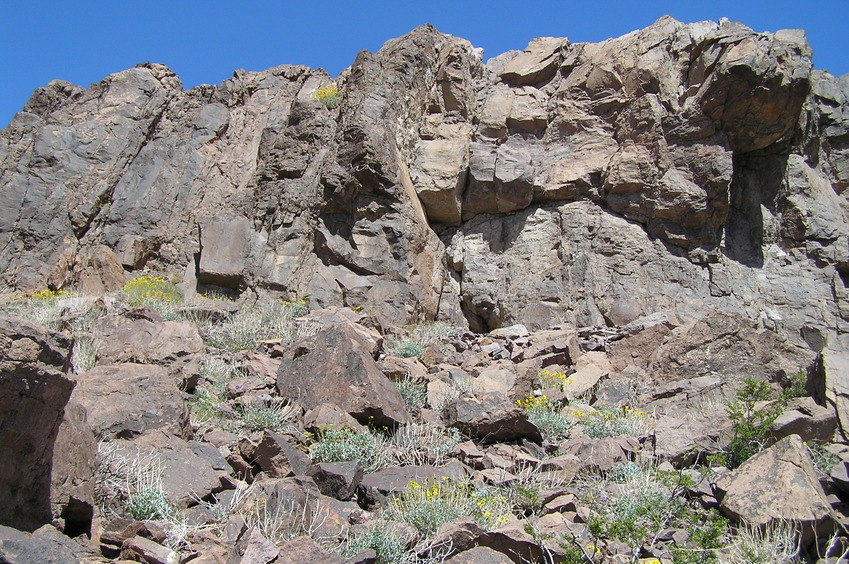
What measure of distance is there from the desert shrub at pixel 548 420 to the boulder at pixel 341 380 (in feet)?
4.06

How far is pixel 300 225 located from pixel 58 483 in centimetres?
806

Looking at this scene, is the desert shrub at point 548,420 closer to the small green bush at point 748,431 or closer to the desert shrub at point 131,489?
the small green bush at point 748,431

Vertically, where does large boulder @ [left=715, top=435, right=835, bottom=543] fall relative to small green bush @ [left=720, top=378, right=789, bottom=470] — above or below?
below

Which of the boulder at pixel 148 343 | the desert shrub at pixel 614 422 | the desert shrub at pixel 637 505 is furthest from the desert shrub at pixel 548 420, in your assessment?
the boulder at pixel 148 343

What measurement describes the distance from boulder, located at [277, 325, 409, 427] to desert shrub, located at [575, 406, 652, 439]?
1.73m

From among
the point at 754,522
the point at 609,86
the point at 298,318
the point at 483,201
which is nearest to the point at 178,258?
the point at 298,318

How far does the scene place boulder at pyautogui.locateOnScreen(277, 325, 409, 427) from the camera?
589cm

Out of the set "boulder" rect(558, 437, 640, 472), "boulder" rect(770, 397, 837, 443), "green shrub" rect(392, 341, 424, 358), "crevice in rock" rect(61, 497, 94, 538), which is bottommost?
"crevice in rock" rect(61, 497, 94, 538)

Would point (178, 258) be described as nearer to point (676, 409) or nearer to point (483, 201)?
point (483, 201)

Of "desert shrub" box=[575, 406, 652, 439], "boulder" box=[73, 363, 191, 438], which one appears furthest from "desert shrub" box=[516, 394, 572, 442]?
"boulder" box=[73, 363, 191, 438]

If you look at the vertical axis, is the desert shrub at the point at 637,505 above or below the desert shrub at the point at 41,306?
below

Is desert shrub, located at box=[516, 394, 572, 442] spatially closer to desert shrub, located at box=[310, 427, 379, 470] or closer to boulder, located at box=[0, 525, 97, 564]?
desert shrub, located at box=[310, 427, 379, 470]

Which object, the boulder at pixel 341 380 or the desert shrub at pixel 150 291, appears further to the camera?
the desert shrub at pixel 150 291

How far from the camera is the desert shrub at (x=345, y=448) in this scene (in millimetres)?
5051
